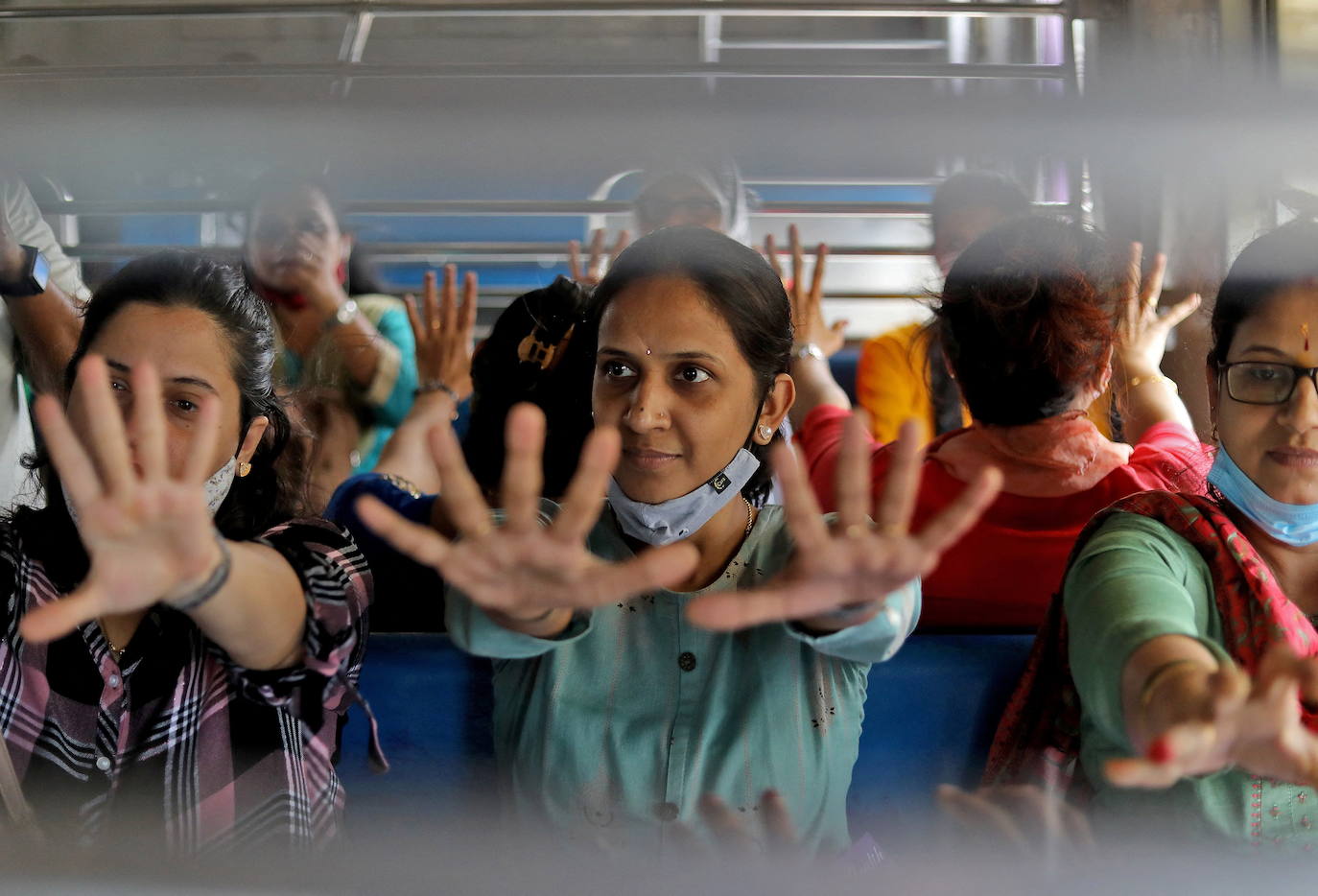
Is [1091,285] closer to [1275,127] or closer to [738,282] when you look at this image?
[738,282]

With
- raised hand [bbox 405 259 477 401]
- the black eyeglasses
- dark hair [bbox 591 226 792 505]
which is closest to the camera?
the black eyeglasses

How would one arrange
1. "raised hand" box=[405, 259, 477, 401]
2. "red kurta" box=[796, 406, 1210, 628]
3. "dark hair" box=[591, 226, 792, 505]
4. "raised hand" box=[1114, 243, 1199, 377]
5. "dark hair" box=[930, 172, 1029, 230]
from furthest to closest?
"dark hair" box=[930, 172, 1029, 230], "raised hand" box=[405, 259, 477, 401], "raised hand" box=[1114, 243, 1199, 377], "red kurta" box=[796, 406, 1210, 628], "dark hair" box=[591, 226, 792, 505]

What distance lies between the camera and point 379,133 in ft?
1.36

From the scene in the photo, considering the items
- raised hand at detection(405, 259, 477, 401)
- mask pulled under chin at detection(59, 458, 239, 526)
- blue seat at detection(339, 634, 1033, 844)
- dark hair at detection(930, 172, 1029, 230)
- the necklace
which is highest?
dark hair at detection(930, 172, 1029, 230)

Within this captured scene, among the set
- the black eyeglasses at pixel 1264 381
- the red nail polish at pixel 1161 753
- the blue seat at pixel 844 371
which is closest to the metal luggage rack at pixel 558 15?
the black eyeglasses at pixel 1264 381

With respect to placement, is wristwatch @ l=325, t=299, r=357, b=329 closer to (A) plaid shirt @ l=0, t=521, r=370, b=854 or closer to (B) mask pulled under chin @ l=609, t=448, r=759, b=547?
(A) plaid shirt @ l=0, t=521, r=370, b=854

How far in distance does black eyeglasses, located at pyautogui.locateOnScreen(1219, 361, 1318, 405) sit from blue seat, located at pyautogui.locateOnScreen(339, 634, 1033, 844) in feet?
1.06

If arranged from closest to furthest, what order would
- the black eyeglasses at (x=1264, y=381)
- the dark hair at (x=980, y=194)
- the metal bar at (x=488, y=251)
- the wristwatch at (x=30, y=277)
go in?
the black eyeglasses at (x=1264, y=381) → the wristwatch at (x=30, y=277) → the dark hair at (x=980, y=194) → the metal bar at (x=488, y=251)

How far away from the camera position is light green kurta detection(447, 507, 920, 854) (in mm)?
870

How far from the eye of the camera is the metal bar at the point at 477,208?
2.08ft

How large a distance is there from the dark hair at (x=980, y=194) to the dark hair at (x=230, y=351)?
3.65 feet

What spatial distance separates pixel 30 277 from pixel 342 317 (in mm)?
883

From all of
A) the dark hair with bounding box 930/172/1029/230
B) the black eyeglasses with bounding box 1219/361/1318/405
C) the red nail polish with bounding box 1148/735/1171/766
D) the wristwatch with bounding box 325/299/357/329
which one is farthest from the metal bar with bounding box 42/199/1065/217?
the black eyeglasses with bounding box 1219/361/1318/405

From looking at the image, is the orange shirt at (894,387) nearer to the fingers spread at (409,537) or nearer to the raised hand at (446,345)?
the raised hand at (446,345)
